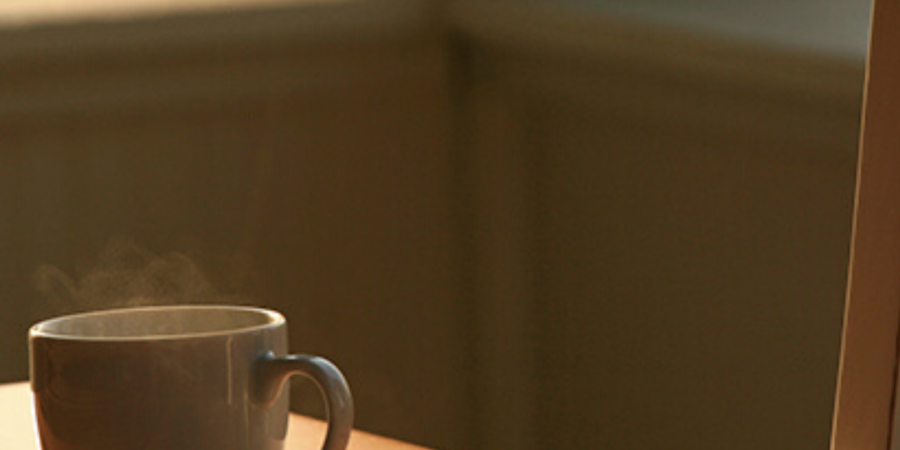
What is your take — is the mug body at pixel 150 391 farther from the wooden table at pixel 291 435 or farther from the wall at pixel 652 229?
the wall at pixel 652 229

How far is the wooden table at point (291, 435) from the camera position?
57cm

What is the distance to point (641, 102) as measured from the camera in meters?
1.30

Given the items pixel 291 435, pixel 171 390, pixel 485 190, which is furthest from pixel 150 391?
pixel 485 190

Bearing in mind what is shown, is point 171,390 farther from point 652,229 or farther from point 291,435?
point 652,229

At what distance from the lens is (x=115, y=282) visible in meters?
1.28

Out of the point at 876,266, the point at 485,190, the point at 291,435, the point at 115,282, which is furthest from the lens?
the point at 485,190

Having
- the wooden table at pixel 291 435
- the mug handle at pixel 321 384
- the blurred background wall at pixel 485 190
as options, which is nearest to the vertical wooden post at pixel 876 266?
the mug handle at pixel 321 384

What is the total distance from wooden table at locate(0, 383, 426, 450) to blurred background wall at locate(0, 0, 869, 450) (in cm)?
55

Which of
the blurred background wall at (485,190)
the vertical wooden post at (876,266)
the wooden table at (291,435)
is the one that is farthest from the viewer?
the blurred background wall at (485,190)

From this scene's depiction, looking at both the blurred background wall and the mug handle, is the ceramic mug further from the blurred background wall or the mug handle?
the blurred background wall

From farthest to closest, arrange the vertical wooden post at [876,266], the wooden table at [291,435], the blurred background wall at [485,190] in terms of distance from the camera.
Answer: the blurred background wall at [485,190], the wooden table at [291,435], the vertical wooden post at [876,266]

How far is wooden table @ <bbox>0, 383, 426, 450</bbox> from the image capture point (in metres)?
0.57

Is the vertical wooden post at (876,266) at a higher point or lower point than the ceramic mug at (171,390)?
higher

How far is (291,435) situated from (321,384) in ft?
0.58
